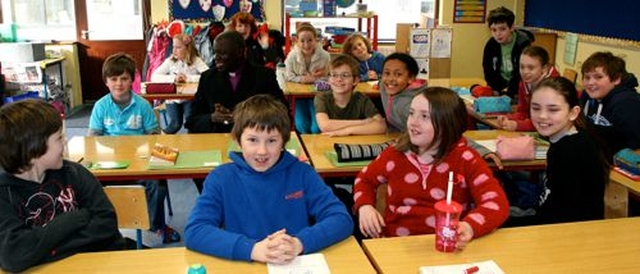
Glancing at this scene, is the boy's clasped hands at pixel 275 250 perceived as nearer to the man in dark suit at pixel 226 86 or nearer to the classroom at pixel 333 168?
the classroom at pixel 333 168

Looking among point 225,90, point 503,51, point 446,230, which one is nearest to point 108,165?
point 225,90

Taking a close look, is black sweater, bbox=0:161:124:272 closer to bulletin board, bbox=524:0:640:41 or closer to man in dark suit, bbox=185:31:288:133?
man in dark suit, bbox=185:31:288:133

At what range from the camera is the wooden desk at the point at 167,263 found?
1.73 m

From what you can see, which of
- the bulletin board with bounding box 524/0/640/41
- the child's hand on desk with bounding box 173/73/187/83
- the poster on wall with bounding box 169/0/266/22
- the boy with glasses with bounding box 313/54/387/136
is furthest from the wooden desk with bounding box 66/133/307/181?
the poster on wall with bounding box 169/0/266/22

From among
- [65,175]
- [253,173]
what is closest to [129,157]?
[65,175]

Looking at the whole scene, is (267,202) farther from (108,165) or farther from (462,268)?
(108,165)

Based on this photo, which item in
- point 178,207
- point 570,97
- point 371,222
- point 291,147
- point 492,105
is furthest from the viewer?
point 178,207

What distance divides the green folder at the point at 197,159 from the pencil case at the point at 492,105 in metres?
1.98

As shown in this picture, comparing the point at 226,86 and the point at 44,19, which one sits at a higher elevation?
the point at 44,19

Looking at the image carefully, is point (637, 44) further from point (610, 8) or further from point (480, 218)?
point (480, 218)

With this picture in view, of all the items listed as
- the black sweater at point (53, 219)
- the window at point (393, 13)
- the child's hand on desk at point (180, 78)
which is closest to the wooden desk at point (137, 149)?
the black sweater at point (53, 219)

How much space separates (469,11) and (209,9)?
3344mm

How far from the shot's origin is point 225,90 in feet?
12.3

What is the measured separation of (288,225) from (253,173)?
8.7 inches
